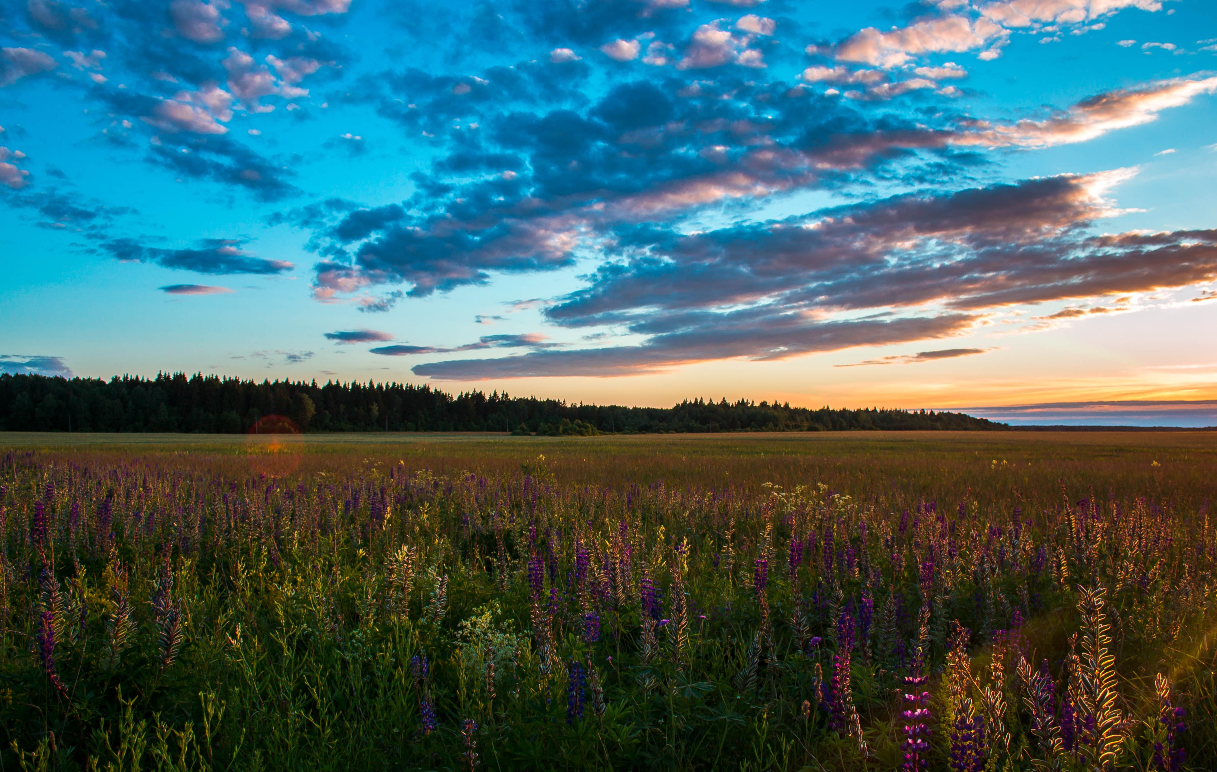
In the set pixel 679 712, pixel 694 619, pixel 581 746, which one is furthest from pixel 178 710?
pixel 694 619

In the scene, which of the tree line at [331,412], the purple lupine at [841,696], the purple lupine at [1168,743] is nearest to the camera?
the purple lupine at [1168,743]

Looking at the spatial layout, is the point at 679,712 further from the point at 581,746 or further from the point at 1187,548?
the point at 1187,548

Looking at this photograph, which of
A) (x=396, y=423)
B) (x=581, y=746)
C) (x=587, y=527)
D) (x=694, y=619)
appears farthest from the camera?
(x=396, y=423)

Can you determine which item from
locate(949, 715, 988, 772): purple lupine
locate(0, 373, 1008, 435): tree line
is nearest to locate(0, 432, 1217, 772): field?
locate(949, 715, 988, 772): purple lupine

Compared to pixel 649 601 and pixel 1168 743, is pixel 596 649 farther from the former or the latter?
pixel 1168 743

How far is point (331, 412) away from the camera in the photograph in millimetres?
127312

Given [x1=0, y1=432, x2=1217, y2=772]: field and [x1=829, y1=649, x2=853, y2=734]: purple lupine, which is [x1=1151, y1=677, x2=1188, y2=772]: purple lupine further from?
[x1=829, y1=649, x2=853, y2=734]: purple lupine

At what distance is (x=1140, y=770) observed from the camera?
7.95 ft

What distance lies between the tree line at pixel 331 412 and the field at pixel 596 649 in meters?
71.9

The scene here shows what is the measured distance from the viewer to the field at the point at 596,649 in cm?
268

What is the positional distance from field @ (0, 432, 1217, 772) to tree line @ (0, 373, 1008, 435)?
7186 centimetres

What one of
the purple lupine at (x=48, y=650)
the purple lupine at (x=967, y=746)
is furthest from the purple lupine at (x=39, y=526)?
the purple lupine at (x=967, y=746)

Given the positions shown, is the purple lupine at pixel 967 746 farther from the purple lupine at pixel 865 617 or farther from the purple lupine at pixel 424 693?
the purple lupine at pixel 424 693

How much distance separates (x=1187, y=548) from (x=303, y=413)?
128747 millimetres
